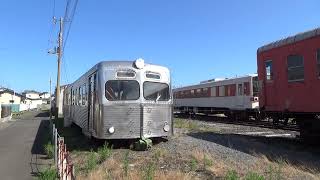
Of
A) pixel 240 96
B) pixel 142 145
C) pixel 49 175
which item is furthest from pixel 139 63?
pixel 240 96

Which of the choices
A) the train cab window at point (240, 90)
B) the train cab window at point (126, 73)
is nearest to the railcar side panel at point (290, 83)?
the train cab window at point (126, 73)

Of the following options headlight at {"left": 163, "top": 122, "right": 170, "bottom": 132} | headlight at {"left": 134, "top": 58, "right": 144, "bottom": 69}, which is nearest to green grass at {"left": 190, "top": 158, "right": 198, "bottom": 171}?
headlight at {"left": 163, "top": 122, "right": 170, "bottom": 132}

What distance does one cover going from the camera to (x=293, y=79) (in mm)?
15383

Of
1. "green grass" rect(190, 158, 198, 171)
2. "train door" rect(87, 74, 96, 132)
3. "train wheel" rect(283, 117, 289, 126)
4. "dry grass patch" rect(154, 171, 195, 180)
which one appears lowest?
"dry grass patch" rect(154, 171, 195, 180)

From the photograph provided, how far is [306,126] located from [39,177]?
8544 mm

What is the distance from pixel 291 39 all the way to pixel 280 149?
11.7 ft

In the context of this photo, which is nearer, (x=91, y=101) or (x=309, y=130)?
(x=309, y=130)

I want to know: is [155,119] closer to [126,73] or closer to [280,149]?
[126,73]

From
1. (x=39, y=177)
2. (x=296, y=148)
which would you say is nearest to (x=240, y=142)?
(x=296, y=148)

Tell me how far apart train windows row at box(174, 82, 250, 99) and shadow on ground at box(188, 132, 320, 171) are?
12.5 metres

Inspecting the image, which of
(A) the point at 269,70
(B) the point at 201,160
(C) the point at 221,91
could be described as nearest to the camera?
(B) the point at 201,160

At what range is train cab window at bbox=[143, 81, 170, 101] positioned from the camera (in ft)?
50.3

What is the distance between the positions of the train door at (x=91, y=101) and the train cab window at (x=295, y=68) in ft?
20.5

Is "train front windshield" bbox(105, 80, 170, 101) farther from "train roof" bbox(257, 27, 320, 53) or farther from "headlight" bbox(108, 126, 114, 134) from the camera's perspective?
"train roof" bbox(257, 27, 320, 53)
